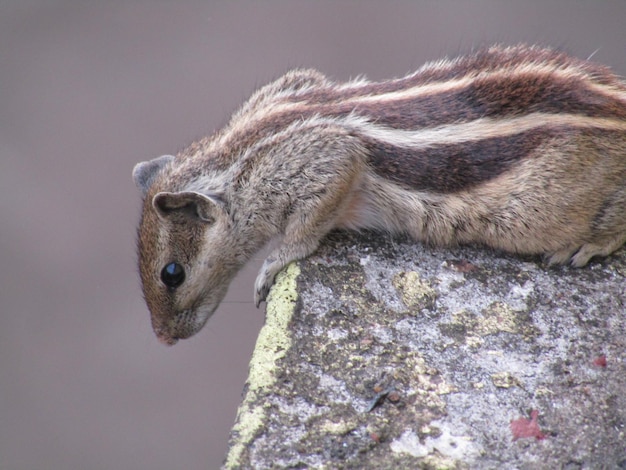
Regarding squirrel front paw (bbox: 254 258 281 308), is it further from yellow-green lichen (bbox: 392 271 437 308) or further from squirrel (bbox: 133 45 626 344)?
yellow-green lichen (bbox: 392 271 437 308)

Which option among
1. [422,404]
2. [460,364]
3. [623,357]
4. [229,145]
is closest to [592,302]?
[623,357]

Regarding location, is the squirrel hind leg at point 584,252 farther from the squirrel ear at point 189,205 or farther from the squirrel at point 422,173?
the squirrel ear at point 189,205

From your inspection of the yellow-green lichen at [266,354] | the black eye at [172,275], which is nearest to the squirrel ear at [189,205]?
the black eye at [172,275]

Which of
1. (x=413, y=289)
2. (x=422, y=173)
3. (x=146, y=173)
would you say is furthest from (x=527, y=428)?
(x=146, y=173)

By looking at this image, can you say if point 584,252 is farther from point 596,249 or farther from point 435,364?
point 435,364

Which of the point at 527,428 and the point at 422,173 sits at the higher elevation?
the point at 422,173
